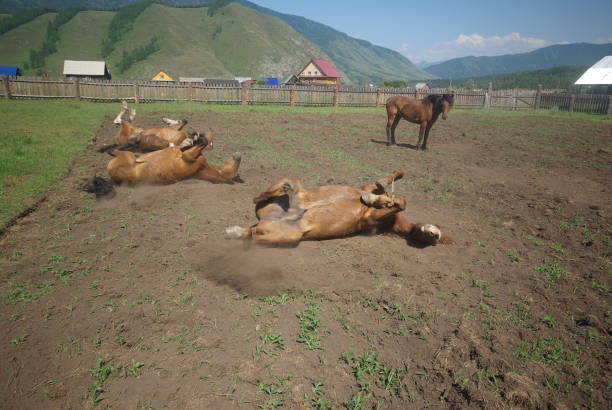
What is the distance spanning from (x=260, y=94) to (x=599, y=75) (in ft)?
158

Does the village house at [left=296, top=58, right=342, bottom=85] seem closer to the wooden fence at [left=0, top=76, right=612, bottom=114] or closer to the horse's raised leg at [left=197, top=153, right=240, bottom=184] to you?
the wooden fence at [left=0, top=76, right=612, bottom=114]

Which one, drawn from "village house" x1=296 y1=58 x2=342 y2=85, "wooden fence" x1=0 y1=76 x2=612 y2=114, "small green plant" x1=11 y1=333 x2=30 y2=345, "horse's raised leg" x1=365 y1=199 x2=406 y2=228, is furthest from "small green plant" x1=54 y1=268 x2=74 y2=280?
"village house" x1=296 y1=58 x2=342 y2=85

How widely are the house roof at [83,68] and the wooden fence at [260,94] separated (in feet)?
197

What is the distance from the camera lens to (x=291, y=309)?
10.8 feet

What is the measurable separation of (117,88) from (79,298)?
86.7 ft

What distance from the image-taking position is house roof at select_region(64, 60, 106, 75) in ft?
240

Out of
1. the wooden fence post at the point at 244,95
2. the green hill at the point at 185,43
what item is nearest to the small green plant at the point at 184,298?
the wooden fence post at the point at 244,95

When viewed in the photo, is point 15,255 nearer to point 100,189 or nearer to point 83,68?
point 100,189

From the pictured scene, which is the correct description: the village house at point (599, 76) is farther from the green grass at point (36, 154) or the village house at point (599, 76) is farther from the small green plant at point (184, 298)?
the small green plant at point (184, 298)

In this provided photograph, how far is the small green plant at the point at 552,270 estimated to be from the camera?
4156mm

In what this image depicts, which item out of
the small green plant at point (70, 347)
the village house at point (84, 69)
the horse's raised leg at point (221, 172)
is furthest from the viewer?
the village house at point (84, 69)

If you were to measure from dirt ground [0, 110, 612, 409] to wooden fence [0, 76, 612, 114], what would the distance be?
21654 millimetres

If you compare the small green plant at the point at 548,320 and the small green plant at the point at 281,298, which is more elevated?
the small green plant at the point at 281,298

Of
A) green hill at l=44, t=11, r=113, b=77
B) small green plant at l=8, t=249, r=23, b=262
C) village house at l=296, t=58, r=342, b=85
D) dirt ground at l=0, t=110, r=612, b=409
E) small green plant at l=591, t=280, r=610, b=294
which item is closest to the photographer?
dirt ground at l=0, t=110, r=612, b=409
